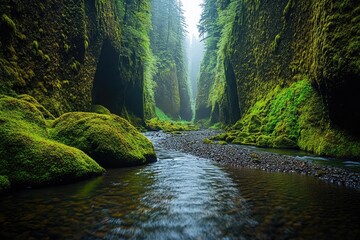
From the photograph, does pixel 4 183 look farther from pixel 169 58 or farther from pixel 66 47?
pixel 169 58

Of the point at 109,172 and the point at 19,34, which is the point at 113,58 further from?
the point at 109,172

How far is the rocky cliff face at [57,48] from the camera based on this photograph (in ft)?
26.6

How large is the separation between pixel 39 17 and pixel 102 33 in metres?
5.57

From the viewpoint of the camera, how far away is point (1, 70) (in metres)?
7.49

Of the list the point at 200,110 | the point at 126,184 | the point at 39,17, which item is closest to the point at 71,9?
the point at 39,17

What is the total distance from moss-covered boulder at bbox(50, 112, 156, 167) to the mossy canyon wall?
6.72 meters

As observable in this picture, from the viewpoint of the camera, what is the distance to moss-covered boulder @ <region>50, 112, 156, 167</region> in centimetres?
702

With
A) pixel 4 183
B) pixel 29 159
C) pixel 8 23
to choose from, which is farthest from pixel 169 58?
pixel 4 183

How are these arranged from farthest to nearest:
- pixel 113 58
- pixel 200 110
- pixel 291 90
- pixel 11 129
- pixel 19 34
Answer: pixel 200 110, pixel 113 58, pixel 291 90, pixel 19 34, pixel 11 129

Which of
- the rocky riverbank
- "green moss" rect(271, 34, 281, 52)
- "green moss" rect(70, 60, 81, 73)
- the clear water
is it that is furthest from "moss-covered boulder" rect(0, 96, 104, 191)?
"green moss" rect(271, 34, 281, 52)

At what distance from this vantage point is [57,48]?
35.2ft

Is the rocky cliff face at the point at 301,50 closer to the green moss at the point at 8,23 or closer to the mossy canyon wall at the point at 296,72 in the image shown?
the mossy canyon wall at the point at 296,72

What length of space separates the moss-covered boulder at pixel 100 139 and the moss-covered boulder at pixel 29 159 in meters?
0.81

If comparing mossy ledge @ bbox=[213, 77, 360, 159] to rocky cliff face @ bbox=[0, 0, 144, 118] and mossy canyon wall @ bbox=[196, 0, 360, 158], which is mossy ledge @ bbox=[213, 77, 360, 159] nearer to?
mossy canyon wall @ bbox=[196, 0, 360, 158]
